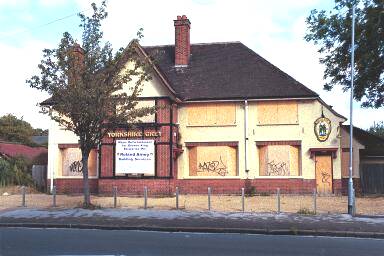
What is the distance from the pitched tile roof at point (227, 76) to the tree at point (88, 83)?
8280mm

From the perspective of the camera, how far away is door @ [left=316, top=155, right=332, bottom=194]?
29203 mm

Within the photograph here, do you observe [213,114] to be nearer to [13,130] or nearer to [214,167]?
[214,167]

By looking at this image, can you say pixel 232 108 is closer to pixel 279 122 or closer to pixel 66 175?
pixel 279 122

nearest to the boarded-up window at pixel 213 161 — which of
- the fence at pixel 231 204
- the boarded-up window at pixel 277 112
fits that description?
the boarded-up window at pixel 277 112

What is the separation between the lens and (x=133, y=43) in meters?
20.4

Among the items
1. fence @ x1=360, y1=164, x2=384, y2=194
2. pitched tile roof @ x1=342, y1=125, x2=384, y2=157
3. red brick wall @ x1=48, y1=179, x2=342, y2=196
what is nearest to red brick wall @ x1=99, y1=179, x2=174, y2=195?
red brick wall @ x1=48, y1=179, x2=342, y2=196

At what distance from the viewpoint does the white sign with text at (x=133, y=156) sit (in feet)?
83.5

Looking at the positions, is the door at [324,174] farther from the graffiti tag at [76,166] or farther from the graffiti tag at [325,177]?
the graffiti tag at [76,166]

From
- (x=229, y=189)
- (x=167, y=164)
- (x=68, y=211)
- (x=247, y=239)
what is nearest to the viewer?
(x=247, y=239)

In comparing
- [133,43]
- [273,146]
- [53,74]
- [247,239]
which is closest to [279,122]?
[273,146]

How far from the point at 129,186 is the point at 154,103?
457 centimetres

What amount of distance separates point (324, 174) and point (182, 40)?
11.6 m

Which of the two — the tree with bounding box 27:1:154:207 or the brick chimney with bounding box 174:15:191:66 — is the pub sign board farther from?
the tree with bounding box 27:1:154:207

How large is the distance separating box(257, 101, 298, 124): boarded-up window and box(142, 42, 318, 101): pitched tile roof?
24.9 inches
